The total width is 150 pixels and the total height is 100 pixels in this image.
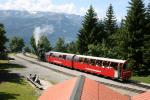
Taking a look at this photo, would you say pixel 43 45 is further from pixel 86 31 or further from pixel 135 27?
pixel 135 27

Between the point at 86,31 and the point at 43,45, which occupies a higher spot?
the point at 86,31

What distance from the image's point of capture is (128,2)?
2053 inches

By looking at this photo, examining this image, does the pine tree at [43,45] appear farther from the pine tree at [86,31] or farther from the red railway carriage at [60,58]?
the red railway carriage at [60,58]

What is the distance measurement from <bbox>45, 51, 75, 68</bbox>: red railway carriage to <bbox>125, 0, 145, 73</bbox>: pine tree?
949cm

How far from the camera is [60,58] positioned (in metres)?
57.1

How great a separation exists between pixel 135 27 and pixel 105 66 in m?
13.5

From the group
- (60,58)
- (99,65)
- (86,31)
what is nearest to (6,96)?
(99,65)

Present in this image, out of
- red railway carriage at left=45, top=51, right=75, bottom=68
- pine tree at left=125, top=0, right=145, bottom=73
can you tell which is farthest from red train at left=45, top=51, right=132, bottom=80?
pine tree at left=125, top=0, right=145, bottom=73

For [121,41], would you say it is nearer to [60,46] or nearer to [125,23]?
[125,23]

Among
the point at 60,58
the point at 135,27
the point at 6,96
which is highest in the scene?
the point at 135,27

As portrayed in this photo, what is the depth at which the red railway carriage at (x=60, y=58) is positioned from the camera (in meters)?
52.5

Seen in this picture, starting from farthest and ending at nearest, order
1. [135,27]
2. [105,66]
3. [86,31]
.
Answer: [86,31]
[135,27]
[105,66]

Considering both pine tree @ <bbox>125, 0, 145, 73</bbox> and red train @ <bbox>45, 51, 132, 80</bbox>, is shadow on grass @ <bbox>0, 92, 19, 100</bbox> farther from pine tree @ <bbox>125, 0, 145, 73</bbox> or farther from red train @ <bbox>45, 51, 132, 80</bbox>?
pine tree @ <bbox>125, 0, 145, 73</bbox>

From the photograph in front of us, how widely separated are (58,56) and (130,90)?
27854 mm
